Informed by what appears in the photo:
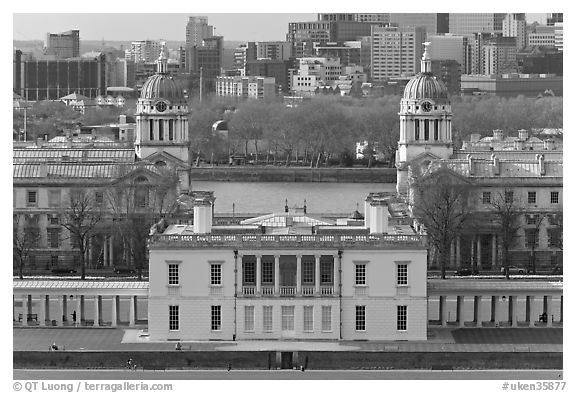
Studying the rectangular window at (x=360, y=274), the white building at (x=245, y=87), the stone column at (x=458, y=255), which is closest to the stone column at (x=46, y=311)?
the rectangular window at (x=360, y=274)

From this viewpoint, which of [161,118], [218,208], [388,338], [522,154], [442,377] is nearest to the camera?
[442,377]

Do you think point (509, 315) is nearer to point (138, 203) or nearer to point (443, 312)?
point (443, 312)

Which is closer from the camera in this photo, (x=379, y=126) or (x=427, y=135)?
(x=427, y=135)

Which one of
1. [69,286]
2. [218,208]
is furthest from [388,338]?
[218,208]

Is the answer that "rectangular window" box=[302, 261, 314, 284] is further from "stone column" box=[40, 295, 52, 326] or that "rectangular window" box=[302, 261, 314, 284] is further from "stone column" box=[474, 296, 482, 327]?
"stone column" box=[40, 295, 52, 326]

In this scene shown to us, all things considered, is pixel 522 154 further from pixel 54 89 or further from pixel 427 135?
pixel 54 89

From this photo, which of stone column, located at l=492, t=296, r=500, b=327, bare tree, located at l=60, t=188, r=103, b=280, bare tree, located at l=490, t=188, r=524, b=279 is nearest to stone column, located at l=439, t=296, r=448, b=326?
stone column, located at l=492, t=296, r=500, b=327
